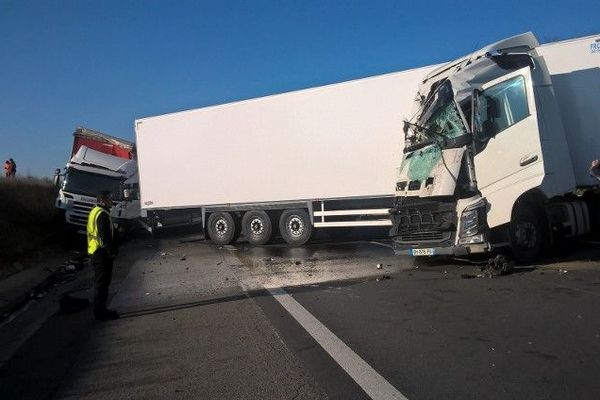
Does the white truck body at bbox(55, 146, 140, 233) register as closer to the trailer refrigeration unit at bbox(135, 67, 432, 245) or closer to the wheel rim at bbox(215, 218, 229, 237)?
the trailer refrigeration unit at bbox(135, 67, 432, 245)

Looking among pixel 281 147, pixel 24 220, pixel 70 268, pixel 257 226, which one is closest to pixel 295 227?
pixel 257 226

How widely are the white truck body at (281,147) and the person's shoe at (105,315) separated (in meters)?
7.94

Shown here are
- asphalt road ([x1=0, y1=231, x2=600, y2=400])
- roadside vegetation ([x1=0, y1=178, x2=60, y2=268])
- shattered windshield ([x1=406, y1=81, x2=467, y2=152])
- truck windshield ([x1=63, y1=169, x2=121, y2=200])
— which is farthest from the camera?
truck windshield ([x1=63, y1=169, x2=121, y2=200])

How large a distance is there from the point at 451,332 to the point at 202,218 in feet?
42.2

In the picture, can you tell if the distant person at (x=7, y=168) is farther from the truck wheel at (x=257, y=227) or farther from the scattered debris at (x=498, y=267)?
the scattered debris at (x=498, y=267)

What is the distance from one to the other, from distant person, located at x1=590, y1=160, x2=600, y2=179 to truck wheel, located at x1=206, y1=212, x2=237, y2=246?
33.1 feet

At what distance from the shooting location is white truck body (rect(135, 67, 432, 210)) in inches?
558

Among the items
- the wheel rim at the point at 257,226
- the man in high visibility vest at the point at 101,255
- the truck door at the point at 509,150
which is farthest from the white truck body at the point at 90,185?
the truck door at the point at 509,150

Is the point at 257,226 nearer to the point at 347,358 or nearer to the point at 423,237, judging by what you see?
the point at 423,237

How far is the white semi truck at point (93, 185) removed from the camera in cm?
2050

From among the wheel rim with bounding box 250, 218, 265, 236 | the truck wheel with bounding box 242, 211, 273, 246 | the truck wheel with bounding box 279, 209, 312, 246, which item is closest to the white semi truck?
the truck wheel with bounding box 242, 211, 273, 246

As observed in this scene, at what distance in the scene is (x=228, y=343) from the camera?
6.28 metres

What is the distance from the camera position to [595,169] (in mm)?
10234

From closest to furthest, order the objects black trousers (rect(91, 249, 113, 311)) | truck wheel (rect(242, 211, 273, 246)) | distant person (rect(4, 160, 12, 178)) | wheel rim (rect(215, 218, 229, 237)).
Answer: black trousers (rect(91, 249, 113, 311)) < truck wheel (rect(242, 211, 273, 246)) < wheel rim (rect(215, 218, 229, 237)) < distant person (rect(4, 160, 12, 178))
